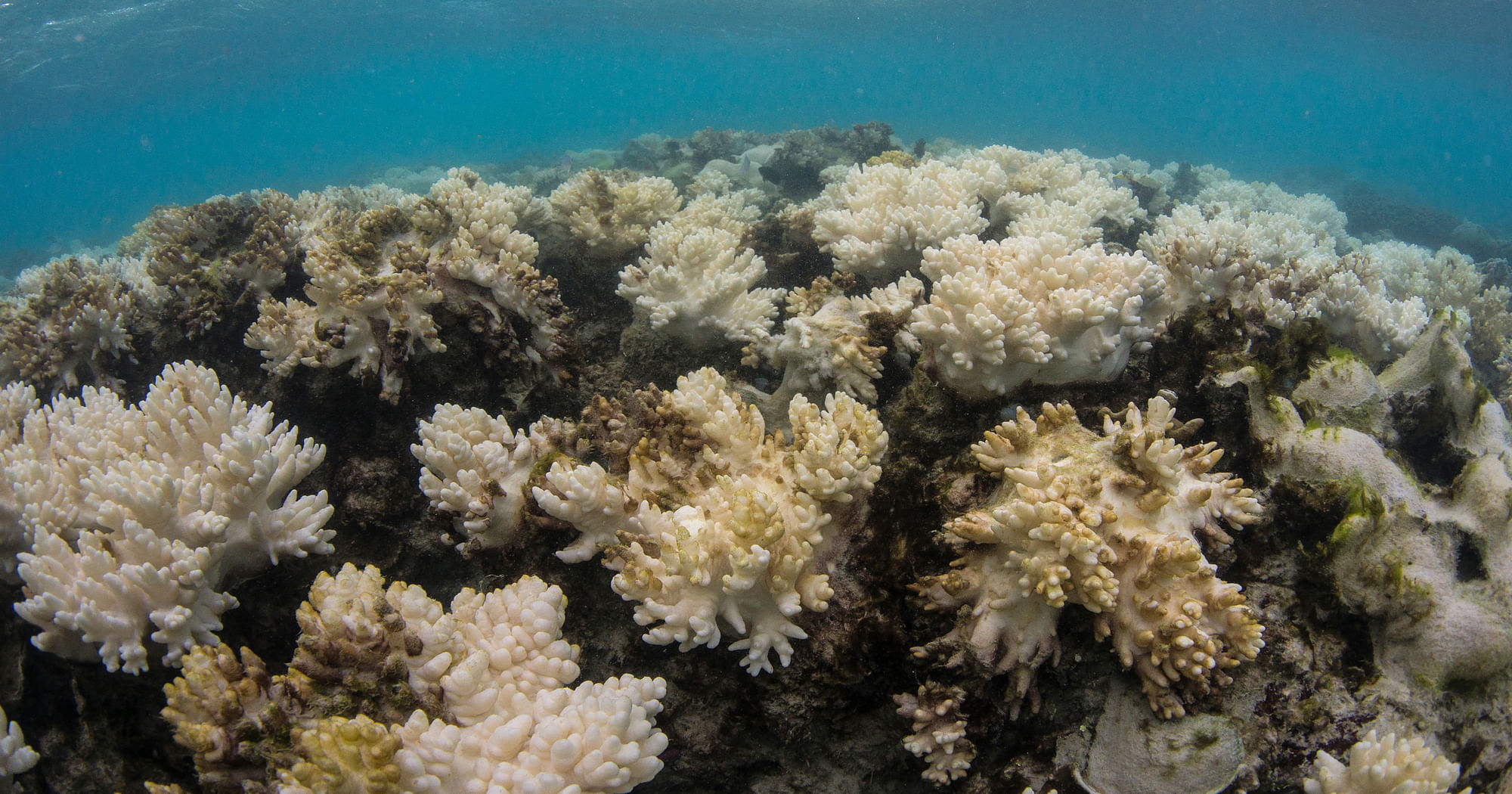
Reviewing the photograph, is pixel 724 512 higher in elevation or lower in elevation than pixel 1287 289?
lower

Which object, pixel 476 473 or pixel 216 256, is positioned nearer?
pixel 476 473

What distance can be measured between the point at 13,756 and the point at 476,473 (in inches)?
70.5

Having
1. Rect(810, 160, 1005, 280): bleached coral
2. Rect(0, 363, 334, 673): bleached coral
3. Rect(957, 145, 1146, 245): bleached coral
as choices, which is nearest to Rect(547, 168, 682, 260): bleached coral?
Rect(810, 160, 1005, 280): bleached coral

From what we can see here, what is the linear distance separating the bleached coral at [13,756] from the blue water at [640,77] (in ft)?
108

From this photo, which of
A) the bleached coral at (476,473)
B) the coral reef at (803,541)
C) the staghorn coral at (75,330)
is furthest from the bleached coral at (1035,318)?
the staghorn coral at (75,330)

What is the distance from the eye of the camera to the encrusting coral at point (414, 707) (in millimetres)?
1892

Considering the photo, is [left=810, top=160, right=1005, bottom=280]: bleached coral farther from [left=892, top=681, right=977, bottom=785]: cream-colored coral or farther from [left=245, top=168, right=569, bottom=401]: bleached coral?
[left=892, top=681, right=977, bottom=785]: cream-colored coral

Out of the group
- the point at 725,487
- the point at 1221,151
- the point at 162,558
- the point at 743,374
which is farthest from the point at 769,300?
the point at 1221,151

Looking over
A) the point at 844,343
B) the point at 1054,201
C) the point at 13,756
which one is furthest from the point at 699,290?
the point at 13,756

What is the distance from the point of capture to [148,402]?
9.61 feet

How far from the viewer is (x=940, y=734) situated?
7.61ft

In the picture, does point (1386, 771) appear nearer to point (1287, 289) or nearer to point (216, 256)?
point (1287, 289)

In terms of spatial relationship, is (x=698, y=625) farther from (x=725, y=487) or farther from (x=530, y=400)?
(x=530, y=400)

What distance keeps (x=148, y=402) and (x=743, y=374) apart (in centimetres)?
315
